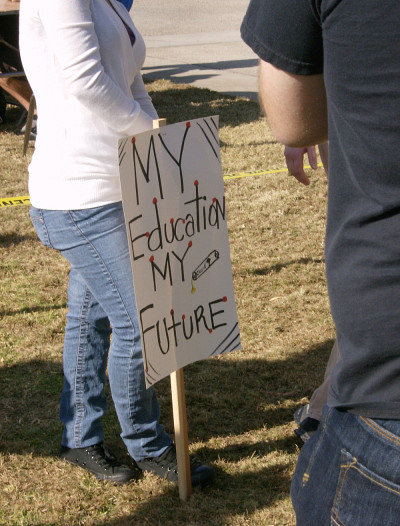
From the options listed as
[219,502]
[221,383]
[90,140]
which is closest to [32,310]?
[221,383]

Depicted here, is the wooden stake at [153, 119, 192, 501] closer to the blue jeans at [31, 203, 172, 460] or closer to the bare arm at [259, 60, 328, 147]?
the blue jeans at [31, 203, 172, 460]

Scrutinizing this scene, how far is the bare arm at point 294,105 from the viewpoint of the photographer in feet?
3.69

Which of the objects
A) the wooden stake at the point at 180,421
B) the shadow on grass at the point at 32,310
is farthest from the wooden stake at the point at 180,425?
the shadow on grass at the point at 32,310

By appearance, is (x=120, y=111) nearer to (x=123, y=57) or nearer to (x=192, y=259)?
(x=123, y=57)

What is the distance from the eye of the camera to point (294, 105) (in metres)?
1.15

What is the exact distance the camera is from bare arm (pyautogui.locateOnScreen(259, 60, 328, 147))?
1125mm

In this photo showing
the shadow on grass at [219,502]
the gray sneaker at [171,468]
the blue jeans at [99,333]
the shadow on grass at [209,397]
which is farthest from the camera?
the shadow on grass at [209,397]

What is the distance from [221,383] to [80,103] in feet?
5.65

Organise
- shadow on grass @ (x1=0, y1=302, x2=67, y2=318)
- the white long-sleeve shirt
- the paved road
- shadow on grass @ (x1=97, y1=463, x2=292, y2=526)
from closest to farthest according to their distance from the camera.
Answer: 1. the white long-sleeve shirt
2. shadow on grass @ (x1=97, y1=463, x2=292, y2=526)
3. shadow on grass @ (x1=0, y1=302, x2=67, y2=318)
4. the paved road

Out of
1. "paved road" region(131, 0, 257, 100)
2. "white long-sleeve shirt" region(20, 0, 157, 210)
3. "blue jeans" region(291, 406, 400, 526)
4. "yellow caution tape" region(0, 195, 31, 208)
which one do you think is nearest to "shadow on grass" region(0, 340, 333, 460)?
"white long-sleeve shirt" region(20, 0, 157, 210)

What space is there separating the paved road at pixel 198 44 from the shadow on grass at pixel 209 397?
7301 mm

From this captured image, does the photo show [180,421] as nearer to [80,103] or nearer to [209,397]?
[209,397]

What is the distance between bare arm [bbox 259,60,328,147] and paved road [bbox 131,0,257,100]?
9516 mm

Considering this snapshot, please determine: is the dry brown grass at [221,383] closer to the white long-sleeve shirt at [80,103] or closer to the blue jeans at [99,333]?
the blue jeans at [99,333]
